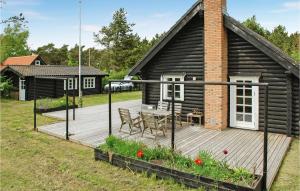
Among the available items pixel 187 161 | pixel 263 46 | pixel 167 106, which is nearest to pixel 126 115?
pixel 167 106

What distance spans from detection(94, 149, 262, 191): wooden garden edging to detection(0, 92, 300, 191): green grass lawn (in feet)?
0.53

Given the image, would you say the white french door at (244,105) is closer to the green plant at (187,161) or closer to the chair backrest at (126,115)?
the chair backrest at (126,115)

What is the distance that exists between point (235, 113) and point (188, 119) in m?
2.23

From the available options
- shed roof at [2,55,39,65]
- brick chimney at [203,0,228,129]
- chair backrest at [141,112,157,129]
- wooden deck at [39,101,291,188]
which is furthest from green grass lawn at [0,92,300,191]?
shed roof at [2,55,39,65]

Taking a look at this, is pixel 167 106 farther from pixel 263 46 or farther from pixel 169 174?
pixel 169 174

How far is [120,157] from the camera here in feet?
26.0

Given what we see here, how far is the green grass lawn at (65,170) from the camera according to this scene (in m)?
6.75

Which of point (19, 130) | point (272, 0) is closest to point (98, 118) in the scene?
point (19, 130)

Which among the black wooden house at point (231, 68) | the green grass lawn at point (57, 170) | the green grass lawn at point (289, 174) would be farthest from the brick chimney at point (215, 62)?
the green grass lawn at point (57, 170)

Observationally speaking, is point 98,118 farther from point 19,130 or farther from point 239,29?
point 239,29

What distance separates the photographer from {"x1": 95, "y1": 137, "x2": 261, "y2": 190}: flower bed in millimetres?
6180

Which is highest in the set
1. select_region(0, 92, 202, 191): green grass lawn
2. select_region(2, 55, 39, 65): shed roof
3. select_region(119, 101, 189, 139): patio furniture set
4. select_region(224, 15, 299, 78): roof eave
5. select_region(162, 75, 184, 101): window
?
select_region(2, 55, 39, 65): shed roof

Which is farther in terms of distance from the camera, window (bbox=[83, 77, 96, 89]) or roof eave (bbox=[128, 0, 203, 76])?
window (bbox=[83, 77, 96, 89])

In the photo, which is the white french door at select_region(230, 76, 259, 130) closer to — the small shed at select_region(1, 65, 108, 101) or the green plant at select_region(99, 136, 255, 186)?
the green plant at select_region(99, 136, 255, 186)
